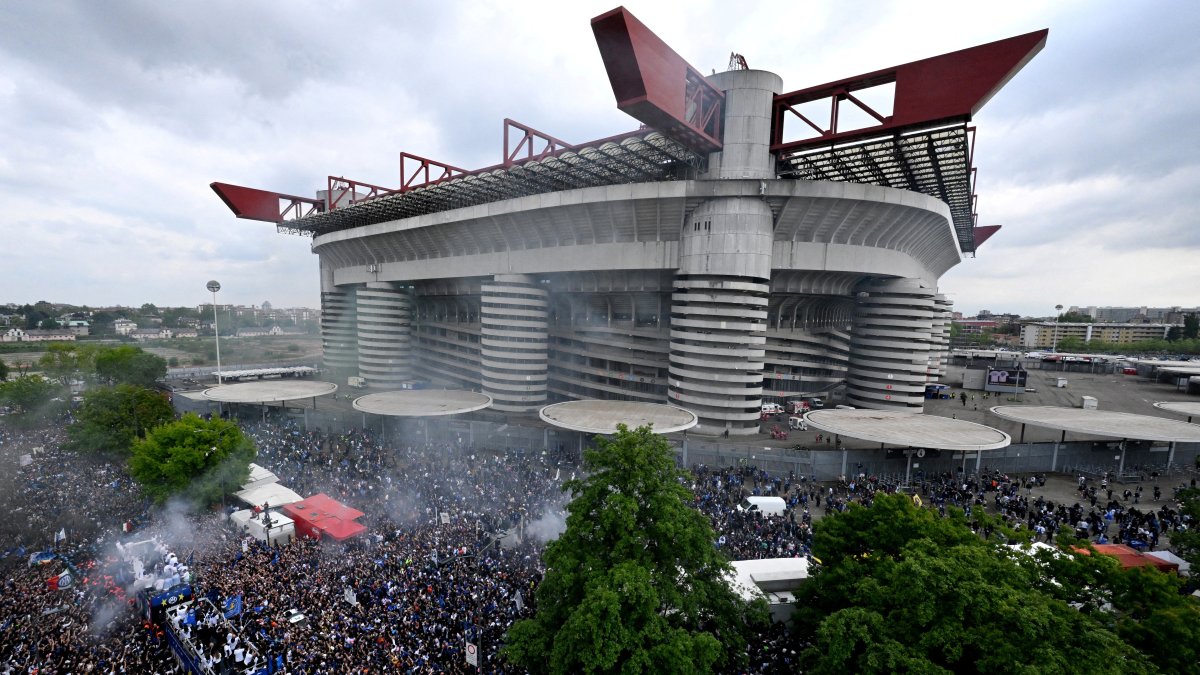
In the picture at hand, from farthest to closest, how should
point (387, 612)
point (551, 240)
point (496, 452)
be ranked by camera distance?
point (551, 240)
point (496, 452)
point (387, 612)

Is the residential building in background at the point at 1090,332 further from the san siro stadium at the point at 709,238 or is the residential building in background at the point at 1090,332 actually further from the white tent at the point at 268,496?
the white tent at the point at 268,496

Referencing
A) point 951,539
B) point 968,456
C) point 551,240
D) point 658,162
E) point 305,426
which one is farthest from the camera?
point 551,240

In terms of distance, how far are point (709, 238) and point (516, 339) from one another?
20.8m

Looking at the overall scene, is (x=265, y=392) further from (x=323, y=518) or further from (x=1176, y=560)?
(x=1176, y=560)

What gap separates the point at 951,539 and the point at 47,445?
54644 millimetres

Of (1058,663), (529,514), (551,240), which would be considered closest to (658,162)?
(551,240)

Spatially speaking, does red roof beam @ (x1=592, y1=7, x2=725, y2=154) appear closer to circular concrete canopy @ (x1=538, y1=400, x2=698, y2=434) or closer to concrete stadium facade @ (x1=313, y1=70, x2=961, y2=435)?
concrete stadium facade @ (x1=313, y1=70, x2=961, y2=435)

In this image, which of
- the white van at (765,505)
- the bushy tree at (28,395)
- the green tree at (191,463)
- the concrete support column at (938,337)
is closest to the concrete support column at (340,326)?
the bushy tree at (28,395)

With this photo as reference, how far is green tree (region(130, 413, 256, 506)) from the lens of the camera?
2286cm

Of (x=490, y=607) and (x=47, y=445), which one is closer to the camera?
(x=490, y=607)

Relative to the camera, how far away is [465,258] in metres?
50.2

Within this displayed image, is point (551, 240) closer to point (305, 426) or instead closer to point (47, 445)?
point (305, 426)

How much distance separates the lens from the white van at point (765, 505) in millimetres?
22547

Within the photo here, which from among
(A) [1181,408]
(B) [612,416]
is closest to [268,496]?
(B) [612,416]
